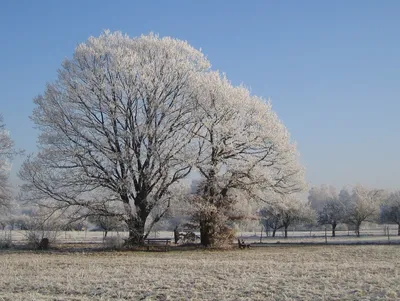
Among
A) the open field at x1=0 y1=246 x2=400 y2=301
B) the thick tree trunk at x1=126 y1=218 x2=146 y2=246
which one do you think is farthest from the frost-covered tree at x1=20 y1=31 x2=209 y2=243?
the open field at x1=0 y1=246 x2=400 y2=301

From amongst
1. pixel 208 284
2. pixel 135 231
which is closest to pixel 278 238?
pixel 135 231

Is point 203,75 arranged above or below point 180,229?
above

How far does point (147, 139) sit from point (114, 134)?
92.3 inches

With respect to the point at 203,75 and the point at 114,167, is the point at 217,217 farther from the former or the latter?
the point at 203,75

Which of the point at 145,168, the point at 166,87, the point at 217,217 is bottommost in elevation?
the point at 217,217

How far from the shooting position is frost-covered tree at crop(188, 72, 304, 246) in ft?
111

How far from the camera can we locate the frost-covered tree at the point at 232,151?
111ft

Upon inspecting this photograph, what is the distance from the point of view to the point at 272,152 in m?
34.5

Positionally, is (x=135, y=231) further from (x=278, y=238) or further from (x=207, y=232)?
(x=278, y=238)

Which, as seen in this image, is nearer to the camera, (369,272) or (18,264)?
(369,272)

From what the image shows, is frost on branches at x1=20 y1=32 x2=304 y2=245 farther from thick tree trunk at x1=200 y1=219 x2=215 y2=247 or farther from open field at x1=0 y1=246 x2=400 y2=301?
open field at x1=0 y1=246 x2=400 y2=301

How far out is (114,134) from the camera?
110 feet

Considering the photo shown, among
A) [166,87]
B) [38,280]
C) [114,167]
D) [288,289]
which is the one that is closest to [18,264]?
[38,280]

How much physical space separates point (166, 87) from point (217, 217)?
33.0ft
